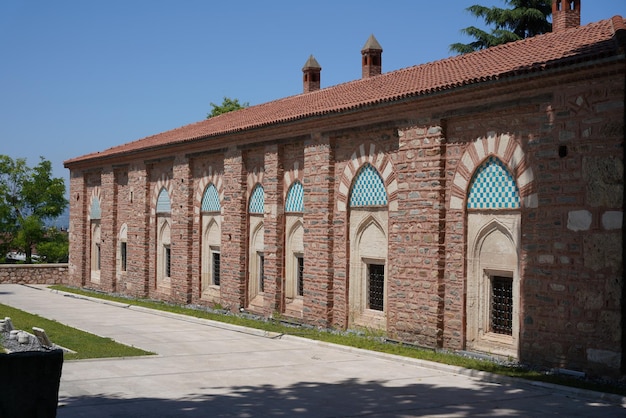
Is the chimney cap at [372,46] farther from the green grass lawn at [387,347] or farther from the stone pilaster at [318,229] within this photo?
the green grass lawn at [387,347]

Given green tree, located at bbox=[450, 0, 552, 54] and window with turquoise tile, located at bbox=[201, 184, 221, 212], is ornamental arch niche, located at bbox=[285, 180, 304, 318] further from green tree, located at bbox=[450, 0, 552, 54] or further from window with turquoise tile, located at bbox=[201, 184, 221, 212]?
green tree, located at bbox=[450, 0, 552, 54]

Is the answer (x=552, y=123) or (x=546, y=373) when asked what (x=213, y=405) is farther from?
(x=552, y=123)

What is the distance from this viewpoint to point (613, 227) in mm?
11023

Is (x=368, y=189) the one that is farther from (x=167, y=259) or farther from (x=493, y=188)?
(x=167, y=259)

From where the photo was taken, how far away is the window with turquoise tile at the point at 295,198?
18719 mm

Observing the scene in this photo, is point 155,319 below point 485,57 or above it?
below

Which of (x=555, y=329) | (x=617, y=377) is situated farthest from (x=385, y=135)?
(x=617, y=377)

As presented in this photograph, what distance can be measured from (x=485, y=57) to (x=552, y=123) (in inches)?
180

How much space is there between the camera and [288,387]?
1073 cm

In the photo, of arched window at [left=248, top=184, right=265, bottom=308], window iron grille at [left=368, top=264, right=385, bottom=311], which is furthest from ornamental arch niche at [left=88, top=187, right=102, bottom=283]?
window iron grille at [left=368, top=264, right=385, bottom=311]

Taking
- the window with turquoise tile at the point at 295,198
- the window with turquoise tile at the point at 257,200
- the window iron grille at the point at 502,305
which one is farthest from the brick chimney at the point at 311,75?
the window iron grille at the point at 502,305

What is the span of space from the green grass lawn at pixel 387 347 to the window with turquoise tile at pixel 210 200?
3.12 metres

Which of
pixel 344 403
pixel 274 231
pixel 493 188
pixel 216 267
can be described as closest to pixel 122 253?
pixel 216 267

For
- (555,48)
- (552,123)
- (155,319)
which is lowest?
(155,319)
